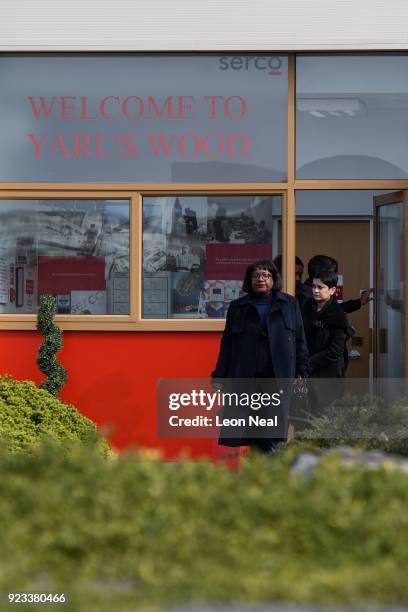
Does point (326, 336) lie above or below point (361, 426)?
above

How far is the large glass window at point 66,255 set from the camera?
930 cm

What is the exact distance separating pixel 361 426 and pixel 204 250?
348 centimetres

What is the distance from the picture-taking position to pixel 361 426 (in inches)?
241

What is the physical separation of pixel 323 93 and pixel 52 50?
95.1 inches

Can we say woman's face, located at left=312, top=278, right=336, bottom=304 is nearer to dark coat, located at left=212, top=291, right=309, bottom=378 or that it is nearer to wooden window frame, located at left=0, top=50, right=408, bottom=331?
dark coat, located at left=212, top=291, right=309, bottom=378

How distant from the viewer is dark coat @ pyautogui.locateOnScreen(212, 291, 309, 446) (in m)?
7.61

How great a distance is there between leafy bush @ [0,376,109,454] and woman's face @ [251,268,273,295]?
5.12 ft

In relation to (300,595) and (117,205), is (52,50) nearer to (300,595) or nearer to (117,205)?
(117,205)

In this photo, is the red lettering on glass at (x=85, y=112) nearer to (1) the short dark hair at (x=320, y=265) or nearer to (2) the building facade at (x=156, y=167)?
(2) the building facade at (x=156, y=167)

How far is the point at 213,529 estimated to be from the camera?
3.21 metres

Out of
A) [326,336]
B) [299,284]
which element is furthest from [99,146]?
[326,336]

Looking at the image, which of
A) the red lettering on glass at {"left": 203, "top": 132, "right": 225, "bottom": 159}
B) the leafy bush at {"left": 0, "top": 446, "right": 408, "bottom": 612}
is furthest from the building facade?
the leafy bush at {"left": 0, "top": 446, "right": 408, "bottom": 612}
